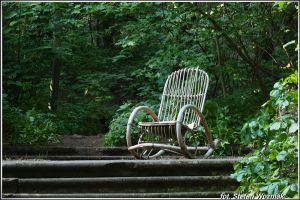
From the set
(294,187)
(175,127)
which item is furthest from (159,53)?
(294,187)

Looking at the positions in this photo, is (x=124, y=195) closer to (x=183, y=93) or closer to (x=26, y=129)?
(x=183, y=93)

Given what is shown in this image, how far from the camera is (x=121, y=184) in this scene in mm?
3146

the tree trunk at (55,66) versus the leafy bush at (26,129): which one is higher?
the tree trunk at (55,66)

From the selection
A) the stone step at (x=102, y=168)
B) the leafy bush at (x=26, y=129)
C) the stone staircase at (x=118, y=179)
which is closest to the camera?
the stone staircase at (x=118, y=179)

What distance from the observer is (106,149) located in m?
5.37

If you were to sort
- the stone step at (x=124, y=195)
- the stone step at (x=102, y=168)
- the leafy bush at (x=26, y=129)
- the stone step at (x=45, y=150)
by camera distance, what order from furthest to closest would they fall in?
the leafy bush at (x=26, y=129), the stone step at (x=45, y=150), the stone step at (x=102, y=168), the stone step at (x=124, y=195)

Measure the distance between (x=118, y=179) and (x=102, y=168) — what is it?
0.24m

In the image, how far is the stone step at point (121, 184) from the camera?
3056 millimetres

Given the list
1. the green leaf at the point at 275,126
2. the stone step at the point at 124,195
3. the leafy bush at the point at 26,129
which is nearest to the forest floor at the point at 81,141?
the leafy bush at the point at 26,129

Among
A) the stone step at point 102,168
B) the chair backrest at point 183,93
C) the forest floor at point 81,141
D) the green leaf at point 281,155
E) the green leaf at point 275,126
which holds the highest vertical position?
the chair backrest at point 183,93

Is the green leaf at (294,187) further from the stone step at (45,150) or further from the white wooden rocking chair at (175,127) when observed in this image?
the stone step at (45,150)

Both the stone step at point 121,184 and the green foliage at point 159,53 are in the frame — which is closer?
the stone step at point 121,184

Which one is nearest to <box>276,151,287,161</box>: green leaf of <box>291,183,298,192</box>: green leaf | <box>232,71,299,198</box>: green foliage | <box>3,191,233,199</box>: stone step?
<box>232,71,299,198</box>: green foliage

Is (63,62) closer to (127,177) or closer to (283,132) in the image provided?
(127,177)
